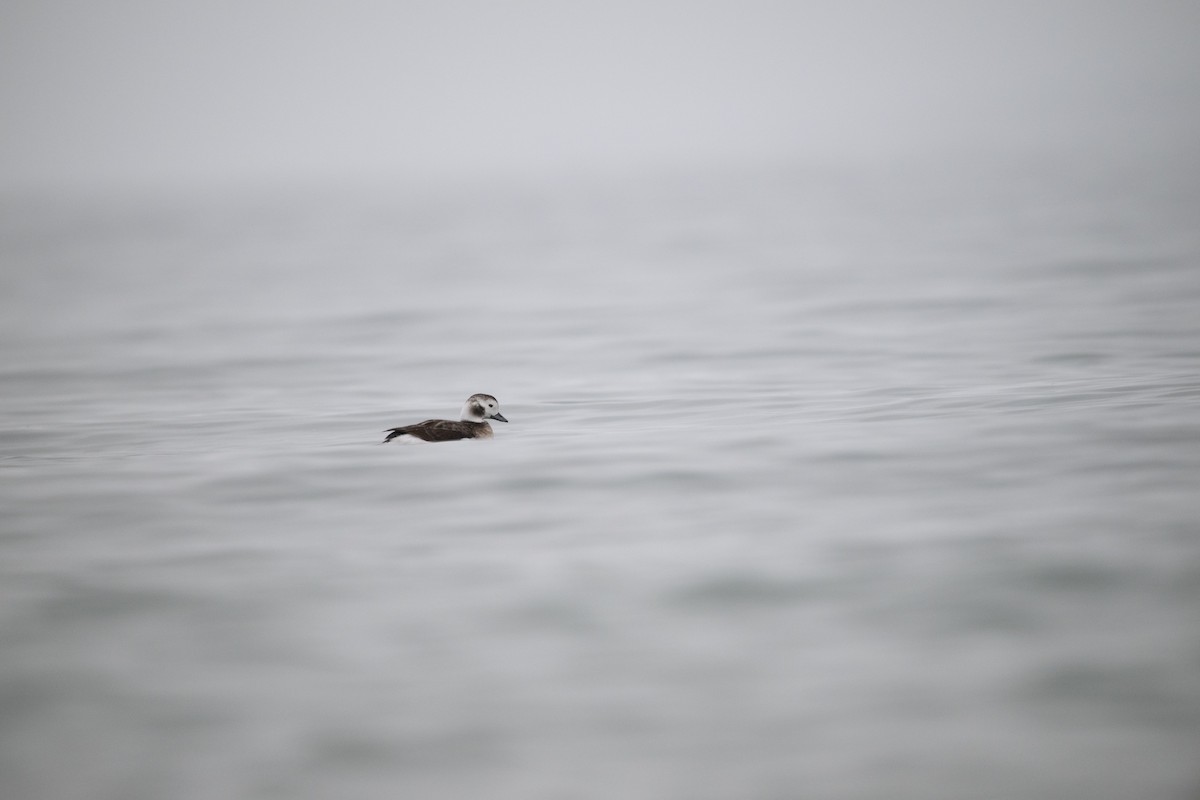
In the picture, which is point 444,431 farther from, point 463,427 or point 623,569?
point 623,569

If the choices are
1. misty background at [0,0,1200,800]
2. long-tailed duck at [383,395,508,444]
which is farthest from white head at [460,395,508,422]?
misty background at [0,0,1200,800]

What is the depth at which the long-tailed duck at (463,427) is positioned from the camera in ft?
41.7

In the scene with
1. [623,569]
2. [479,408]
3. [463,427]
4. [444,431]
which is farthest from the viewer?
[479,408]

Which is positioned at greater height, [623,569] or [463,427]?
[463,427]

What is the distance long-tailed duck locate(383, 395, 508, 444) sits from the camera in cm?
1270

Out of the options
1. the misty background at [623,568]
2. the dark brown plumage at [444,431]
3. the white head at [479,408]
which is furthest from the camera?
the white head at [479,408]

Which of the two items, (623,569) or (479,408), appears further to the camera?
(479,408)

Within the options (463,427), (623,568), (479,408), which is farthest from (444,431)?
(623,568)

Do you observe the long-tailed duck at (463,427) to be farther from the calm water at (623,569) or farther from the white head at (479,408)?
the calm water at (623,569)

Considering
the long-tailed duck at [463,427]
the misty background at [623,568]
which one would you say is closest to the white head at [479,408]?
the long-tailed duck at [463,427]

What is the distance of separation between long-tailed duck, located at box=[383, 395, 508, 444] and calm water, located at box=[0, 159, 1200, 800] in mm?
133

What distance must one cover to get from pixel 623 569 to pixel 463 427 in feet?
13.7

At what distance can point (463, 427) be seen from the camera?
13.0 m

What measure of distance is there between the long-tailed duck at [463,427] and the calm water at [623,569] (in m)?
0.13
